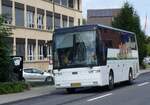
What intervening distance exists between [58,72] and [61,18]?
158 feet

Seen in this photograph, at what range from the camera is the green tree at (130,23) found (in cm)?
6731

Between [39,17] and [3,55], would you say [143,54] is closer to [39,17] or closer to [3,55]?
[39,17]

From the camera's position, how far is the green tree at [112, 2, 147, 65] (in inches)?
2650

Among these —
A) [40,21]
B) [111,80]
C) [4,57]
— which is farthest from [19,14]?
[111,80]

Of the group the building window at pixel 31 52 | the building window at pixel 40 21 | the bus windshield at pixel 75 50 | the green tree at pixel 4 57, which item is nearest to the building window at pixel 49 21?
the building window at pixel 40 21

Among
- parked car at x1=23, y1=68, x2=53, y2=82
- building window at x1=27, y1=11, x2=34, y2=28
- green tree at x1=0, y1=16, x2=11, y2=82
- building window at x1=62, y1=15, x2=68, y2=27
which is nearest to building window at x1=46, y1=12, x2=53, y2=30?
building window at x1=62, y1=15, x2=68, y2=27

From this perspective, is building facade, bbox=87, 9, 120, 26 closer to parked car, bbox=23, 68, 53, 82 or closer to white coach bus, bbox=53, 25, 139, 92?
parked car, bbox=23, 68, 53, 82

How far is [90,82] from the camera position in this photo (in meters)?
25.6

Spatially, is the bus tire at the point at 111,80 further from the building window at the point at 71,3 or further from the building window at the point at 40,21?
the building window at the point at 71,3

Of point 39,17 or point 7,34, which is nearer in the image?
point 7,34

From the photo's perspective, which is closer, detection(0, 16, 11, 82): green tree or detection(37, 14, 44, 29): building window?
detection(0, 16, 11, 82): green tree

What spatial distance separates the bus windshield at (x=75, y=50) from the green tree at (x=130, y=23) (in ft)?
134

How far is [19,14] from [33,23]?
4.71 m

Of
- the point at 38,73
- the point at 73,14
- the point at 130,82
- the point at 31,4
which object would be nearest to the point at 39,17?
the point at 31,4
